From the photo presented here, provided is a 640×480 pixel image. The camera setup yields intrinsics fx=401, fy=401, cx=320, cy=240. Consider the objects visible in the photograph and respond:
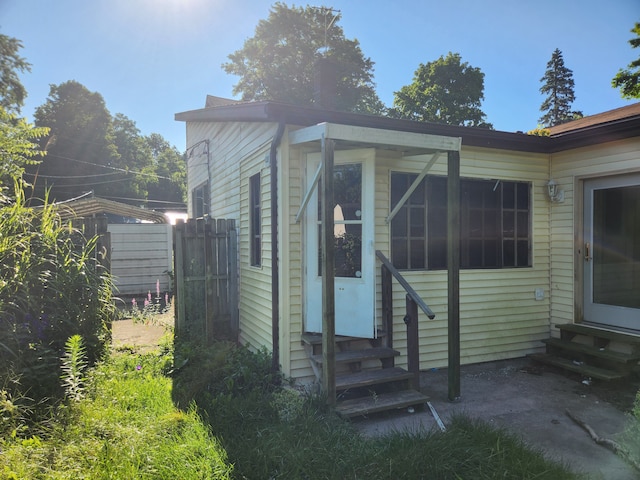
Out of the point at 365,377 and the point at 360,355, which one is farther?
the point at 360,355

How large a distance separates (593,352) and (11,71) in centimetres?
2346

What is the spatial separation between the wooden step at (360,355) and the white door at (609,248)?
2.95m

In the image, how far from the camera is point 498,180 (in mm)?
5188

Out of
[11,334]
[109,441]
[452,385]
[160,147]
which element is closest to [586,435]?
[452,385]

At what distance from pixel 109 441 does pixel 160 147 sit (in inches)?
2359

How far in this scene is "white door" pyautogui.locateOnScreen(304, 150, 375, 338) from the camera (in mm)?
4020

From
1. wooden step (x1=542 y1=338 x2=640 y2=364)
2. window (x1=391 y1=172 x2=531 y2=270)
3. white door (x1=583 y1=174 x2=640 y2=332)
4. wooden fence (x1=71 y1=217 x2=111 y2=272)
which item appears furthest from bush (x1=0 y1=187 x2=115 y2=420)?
white door (x1=583 y1=174 x2=640 y2=332)

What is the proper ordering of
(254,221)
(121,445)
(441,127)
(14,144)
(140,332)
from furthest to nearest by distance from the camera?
(140,332) → (14,144) → (254,221) → (441,127) → (121,445)

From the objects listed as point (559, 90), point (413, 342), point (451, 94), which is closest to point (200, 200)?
point (413, 342)

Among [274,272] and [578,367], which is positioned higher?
[274,272]

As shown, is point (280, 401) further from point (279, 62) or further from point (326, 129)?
point (279, 62)

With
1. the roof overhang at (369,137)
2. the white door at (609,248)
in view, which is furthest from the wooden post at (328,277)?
the white door at (609,248)

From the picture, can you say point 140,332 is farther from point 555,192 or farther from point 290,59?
point 290,59

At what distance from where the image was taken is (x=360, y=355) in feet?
12.8
